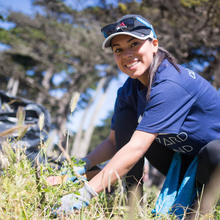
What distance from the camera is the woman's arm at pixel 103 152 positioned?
2.21m

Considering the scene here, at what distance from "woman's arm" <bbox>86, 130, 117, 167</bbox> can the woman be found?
0.22 metres

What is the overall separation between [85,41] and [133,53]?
12347mm

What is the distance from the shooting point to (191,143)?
1842mm

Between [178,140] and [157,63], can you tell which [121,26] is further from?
[178,140]

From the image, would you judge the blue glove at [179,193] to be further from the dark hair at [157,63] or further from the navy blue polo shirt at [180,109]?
the dark hair at [157,63]

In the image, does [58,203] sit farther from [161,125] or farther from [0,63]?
[0,63]

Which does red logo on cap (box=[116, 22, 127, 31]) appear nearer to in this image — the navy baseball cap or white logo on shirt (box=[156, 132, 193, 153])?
the navy baseball cap

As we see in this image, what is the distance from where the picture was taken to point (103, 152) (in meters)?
2.28

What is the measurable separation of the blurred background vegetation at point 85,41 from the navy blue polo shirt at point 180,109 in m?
0.53

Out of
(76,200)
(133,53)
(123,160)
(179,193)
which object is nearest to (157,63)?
(133,53)

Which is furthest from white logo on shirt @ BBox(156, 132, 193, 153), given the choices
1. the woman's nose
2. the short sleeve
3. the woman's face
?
the woman's nose

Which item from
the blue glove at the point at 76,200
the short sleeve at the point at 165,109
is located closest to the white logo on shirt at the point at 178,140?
the short sleeve at the point at 165,109

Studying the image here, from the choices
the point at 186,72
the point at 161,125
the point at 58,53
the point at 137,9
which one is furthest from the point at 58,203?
the point at 58,53

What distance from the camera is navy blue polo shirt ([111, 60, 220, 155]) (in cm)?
152
